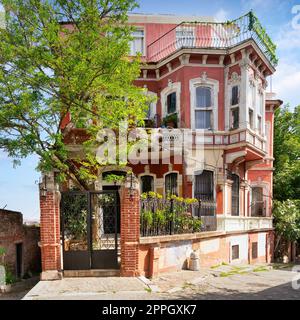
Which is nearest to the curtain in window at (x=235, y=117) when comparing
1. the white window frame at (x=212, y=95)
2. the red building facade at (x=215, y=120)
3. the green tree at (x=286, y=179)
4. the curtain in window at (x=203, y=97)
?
the red building facade at (x=215, y=120)

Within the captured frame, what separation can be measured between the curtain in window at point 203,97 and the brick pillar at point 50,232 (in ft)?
29.6

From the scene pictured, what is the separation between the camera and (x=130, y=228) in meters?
8.79

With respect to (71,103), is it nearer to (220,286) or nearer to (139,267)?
(139,267)

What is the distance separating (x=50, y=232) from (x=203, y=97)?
1004 cm

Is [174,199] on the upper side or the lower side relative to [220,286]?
upper

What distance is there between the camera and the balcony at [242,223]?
46.2 ft

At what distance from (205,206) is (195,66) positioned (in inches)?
268

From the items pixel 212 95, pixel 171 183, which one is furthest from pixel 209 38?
pixel 171 183

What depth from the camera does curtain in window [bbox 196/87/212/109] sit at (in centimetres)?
1516

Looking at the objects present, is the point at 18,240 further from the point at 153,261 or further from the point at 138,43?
the point at 138,43

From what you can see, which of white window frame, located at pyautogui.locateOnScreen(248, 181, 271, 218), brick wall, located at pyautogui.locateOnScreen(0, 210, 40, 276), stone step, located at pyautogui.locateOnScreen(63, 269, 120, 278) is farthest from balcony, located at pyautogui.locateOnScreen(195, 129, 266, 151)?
brick wall, located at pyautogui.locateOnScreen(0, 210, 40, 276)

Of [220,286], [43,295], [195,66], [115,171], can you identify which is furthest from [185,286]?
[195,66]

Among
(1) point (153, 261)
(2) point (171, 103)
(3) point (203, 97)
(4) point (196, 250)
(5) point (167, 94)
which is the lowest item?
(4) point (196, 250)

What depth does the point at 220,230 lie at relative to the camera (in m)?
13.7
